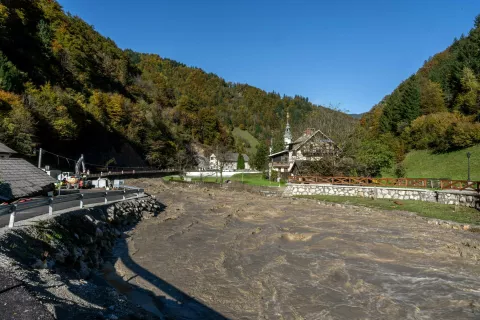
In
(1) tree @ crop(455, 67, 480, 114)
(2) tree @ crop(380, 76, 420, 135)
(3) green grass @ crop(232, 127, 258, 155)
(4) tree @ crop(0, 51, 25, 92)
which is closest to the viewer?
(4) tree @ crop(0, 51, 25, 92)

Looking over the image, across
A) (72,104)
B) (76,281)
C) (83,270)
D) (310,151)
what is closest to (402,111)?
(310,151)

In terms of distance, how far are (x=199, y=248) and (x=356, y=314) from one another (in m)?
7.17

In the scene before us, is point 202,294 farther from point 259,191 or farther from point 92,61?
point 92,61

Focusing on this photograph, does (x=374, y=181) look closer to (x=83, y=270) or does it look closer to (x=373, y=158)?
(x=373, y=158)

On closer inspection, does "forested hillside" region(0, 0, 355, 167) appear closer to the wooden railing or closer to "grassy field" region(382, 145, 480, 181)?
"grassy field" region(382, 145, 480, 181)

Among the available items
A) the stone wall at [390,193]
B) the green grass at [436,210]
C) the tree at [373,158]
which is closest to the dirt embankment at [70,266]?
the green grass at [436,210]

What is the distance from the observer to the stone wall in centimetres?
2338

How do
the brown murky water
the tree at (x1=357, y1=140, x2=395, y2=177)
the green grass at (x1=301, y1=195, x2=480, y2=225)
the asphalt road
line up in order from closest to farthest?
the brown murky water
the asphalt road
the green grass at (x1=301, y1=195, x2=480, y2=225)
the tree at (x1=357, y1=140, x2=395, y2=177)

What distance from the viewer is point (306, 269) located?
11.1m

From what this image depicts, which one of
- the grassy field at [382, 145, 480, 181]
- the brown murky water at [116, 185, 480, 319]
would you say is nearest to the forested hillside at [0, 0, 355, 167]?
the grassy field at [382, 145, 480, 181]

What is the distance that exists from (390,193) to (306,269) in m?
22.3

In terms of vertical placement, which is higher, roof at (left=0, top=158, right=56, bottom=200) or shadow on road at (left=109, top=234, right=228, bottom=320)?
roof at (left=0, top=158, right=56, bottom=200)

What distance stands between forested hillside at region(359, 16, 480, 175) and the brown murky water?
28407 mm

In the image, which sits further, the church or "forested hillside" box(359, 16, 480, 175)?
"forested hillside" box(359, 16, 480, 175)
